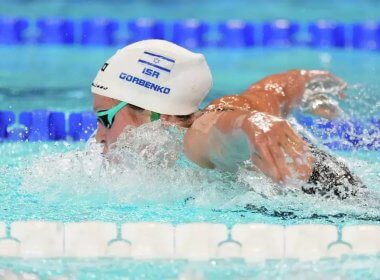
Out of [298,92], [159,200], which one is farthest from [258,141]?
[298,92]

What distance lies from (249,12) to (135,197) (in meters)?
4.59

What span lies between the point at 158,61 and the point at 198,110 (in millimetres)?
194

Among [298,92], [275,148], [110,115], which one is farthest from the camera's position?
[298,92]

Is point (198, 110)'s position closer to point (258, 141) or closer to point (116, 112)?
point (116, 112)

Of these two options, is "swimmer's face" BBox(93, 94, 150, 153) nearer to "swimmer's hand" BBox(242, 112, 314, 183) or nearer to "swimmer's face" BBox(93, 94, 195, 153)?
"swimmer's face" BBox(93, 94, 195, 153)

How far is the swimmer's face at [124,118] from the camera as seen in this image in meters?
2.71

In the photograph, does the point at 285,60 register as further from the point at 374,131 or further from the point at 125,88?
the point at 125,88

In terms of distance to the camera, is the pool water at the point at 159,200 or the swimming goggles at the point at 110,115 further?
the swimming goggles at the point at 110,115

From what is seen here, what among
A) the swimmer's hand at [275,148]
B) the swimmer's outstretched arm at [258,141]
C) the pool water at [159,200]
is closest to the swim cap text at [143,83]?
the pool water at [159,200]

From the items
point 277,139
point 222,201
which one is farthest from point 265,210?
point 277,139

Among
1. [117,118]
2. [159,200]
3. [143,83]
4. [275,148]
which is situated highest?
[143,83]

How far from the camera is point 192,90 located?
8.96ft

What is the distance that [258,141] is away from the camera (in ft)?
6.70

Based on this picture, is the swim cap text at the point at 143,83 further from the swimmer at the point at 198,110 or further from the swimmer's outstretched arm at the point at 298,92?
the swimmer's outstretched arm at the point at 298,92
